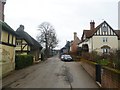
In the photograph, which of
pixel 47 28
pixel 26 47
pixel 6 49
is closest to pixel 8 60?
pixel 6 49

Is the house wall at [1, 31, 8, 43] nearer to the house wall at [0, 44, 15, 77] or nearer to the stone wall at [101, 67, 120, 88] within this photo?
the house wall at [0, 44, 15, 77]

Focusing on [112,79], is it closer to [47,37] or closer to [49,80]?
[49,80]

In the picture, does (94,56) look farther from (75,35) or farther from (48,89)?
(75,35)

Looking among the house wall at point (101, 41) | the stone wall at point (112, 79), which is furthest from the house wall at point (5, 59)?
the house wall at point (101, 41)

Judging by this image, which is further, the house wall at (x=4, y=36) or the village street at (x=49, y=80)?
the house wall at (x=4, y=36)

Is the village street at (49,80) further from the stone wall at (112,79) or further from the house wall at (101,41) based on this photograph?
the house wall at (101,41)

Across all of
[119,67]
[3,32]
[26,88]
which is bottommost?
[26,88]

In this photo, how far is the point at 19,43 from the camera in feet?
144

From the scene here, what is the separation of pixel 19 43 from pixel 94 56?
78.3 feet

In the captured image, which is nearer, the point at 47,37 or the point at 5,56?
the point at 5,56

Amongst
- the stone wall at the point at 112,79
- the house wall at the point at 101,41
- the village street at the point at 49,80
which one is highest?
the house wall at the point at 101,41

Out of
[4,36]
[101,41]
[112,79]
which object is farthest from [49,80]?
[101,41]

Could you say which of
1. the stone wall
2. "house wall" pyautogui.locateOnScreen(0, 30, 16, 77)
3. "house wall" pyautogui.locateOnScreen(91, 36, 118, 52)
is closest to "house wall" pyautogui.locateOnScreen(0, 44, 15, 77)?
"house wall" pyautogui.locateOnScreen(0, 30, 16, 77)

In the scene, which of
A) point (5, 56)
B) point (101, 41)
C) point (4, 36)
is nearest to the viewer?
point (4, 36)
